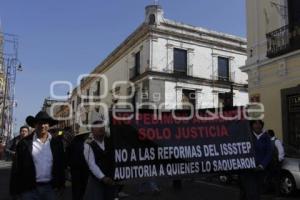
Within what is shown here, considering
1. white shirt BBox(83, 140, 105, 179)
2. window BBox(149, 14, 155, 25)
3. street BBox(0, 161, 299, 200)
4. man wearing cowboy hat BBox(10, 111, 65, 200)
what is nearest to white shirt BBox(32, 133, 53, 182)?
man wearing cowboy hat BBox(10, 111, 65, 200)

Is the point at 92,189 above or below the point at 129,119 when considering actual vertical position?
below

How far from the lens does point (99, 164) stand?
5512mm

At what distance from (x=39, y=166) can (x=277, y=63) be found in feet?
42.3

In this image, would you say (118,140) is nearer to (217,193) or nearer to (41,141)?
(41,141)

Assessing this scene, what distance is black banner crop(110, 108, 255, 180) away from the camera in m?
5.90

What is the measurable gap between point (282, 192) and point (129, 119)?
642 cm

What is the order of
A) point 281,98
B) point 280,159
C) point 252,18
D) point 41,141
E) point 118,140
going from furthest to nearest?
point 252,18 → point 281,98 → point 280,159 → point 118,140 → point 41,141

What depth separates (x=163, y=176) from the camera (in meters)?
6.09

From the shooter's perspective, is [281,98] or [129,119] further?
[281,98]

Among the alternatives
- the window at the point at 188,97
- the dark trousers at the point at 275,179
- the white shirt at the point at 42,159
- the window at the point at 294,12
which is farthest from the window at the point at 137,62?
the white shirt at the point at 42,159

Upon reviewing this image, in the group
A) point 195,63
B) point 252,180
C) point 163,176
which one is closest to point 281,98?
point 252,180

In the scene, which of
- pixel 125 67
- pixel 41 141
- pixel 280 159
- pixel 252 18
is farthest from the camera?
pixel 125 67

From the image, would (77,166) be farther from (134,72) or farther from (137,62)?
(134,72)

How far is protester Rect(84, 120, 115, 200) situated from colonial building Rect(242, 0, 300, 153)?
33.9 ft
